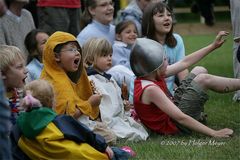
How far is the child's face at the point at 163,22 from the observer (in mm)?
6273

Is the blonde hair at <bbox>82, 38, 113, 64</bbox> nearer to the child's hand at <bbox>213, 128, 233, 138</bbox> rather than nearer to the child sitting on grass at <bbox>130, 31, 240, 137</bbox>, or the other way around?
the child sitting on grass at <bbox>130, 31, 240, 137</bbox>

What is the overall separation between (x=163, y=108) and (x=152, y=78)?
0.33 metres

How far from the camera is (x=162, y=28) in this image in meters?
6.30

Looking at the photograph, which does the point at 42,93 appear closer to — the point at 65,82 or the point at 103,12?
the point at 65,82

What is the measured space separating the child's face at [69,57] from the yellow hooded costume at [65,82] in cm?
3

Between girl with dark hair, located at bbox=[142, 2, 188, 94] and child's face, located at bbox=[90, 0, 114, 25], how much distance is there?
2.94 ft

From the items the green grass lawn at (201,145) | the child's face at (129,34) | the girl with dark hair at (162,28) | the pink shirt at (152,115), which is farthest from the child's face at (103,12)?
the pink shirt at (152,115)

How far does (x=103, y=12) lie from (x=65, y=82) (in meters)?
2.37

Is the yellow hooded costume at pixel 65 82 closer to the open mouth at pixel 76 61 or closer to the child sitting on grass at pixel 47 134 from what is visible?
the open mouth at pixel 76 61

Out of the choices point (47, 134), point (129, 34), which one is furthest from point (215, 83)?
→ point (47, 134)

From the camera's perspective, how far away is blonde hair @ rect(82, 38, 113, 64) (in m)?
5.58

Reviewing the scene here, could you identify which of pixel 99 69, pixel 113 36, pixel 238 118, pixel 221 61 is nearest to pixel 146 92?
pixel 99 69

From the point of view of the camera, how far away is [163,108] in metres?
5.17

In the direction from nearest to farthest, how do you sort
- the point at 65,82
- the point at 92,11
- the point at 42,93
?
the point at 42,93 → the point at 65,82 → the point at 92,11
